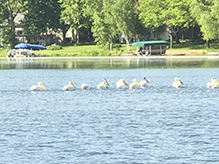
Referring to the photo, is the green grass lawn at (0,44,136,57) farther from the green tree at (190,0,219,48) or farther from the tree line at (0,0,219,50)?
the green tree at (190,0,219,48)

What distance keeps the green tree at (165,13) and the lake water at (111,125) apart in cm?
6823

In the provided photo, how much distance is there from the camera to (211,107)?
3706 centimetres

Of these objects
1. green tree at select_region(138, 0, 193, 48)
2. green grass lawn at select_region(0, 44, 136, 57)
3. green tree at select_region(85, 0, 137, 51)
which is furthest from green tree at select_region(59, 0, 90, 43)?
green tree at select_region(138, 0, 193, 48)

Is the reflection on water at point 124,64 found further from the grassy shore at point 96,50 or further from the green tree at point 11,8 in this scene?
the green tree at point 11,8

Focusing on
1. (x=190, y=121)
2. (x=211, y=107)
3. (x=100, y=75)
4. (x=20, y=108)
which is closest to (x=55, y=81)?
(x=100, y=75)

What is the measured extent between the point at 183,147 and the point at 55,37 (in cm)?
14782

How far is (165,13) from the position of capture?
12125 centimetres

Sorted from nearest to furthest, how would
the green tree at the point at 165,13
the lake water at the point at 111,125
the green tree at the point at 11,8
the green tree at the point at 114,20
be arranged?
the lake water at the point at 111,125, the green tree at the point at 165,13, the green tree at the point at 114,20, the green tree at the point at 11,8

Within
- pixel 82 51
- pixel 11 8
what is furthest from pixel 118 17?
pixel 11 8

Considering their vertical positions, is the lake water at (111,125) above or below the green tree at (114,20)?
below

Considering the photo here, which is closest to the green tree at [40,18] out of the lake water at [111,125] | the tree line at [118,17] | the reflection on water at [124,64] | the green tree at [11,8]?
the tree line at [118,17]

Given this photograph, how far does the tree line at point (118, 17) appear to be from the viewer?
11744 cm

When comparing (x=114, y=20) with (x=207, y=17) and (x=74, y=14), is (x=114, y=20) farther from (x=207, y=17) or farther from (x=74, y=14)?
(x=74, y=14)

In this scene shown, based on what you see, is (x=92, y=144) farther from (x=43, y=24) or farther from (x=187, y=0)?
(x=43, y=24)
